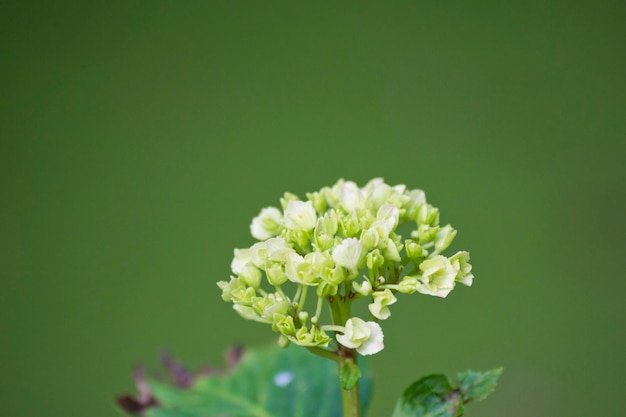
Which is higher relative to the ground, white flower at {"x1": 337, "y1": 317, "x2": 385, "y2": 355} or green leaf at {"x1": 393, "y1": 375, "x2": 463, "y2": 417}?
white flower at {"x1": 337, "y1": 317, "x2": 385, "y2": 355}

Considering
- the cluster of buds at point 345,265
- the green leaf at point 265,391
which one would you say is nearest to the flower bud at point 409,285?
the cluster of buds at point 345,265

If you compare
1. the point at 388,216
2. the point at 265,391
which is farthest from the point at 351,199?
the point at 265,391

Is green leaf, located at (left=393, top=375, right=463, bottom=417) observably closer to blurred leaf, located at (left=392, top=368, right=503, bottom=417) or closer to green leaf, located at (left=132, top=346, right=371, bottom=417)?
blurred leaf, located at (left=392, top=368, right=503, bottom=417)

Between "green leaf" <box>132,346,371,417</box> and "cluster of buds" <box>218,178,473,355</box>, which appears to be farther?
"green leaf" <box>132,346,371,417</box>

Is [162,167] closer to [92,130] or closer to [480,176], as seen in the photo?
[92,130]

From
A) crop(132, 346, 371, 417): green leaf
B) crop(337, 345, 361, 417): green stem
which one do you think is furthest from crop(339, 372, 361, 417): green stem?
crop(132, 346, 371, 417): green leaf

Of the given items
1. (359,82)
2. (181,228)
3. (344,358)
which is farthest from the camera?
(359,82)

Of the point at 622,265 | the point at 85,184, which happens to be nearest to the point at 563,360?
the point at 622,265
